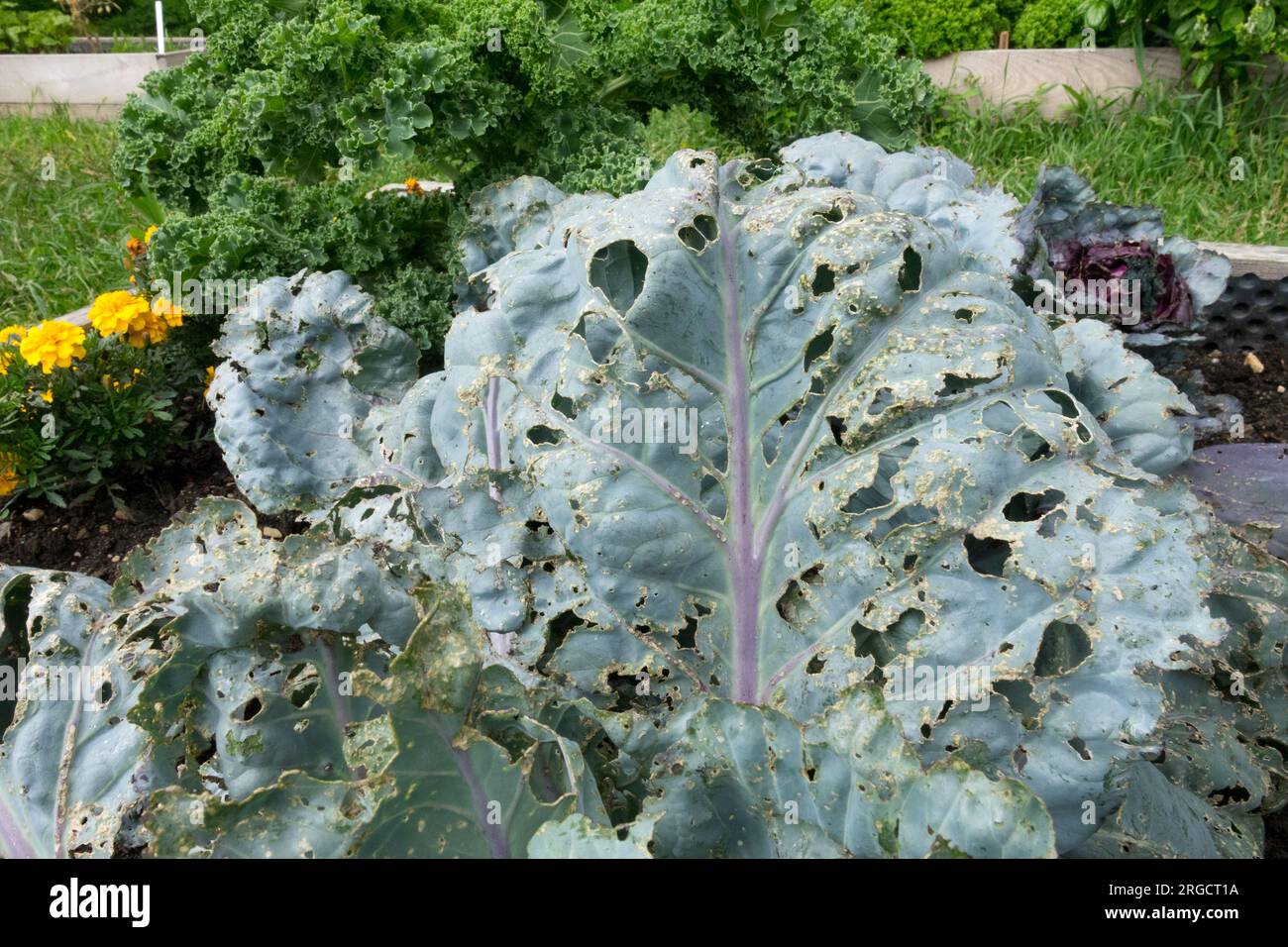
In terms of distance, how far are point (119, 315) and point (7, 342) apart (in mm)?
349

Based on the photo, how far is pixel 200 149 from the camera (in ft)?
9.25

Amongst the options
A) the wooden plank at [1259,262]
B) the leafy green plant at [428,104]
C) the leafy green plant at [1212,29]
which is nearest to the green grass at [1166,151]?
the leafy green plant at [1212,29]

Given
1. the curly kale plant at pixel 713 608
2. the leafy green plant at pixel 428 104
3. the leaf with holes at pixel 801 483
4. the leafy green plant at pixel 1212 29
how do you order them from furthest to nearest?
1. the leafy green plant at pixel 1212 29
2. the leafy green plant at pixel 428 104
3. the leaf with holes at pixel 801 483
4. the curly kale plant at pixel 713 608

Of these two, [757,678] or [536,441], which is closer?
[757,678]

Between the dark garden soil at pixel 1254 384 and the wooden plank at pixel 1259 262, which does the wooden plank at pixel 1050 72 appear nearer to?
the wooden plank at pixel 1259 262

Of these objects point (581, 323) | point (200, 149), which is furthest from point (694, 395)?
point (200, 149)

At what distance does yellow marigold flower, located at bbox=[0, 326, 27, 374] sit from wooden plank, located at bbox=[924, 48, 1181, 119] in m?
4.22

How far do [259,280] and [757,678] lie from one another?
1.76 meters

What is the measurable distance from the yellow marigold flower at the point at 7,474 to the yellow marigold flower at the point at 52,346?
10.0 inches

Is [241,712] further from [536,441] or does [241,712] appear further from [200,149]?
[200,149]

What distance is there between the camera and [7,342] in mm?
2971

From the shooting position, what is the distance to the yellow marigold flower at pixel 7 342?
2.82 meters

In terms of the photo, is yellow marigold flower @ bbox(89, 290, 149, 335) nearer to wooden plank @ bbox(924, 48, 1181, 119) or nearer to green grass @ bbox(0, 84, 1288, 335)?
green grass @ bbox(0, 84, 1288, 335)

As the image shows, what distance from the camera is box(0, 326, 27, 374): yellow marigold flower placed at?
282 centimetres
